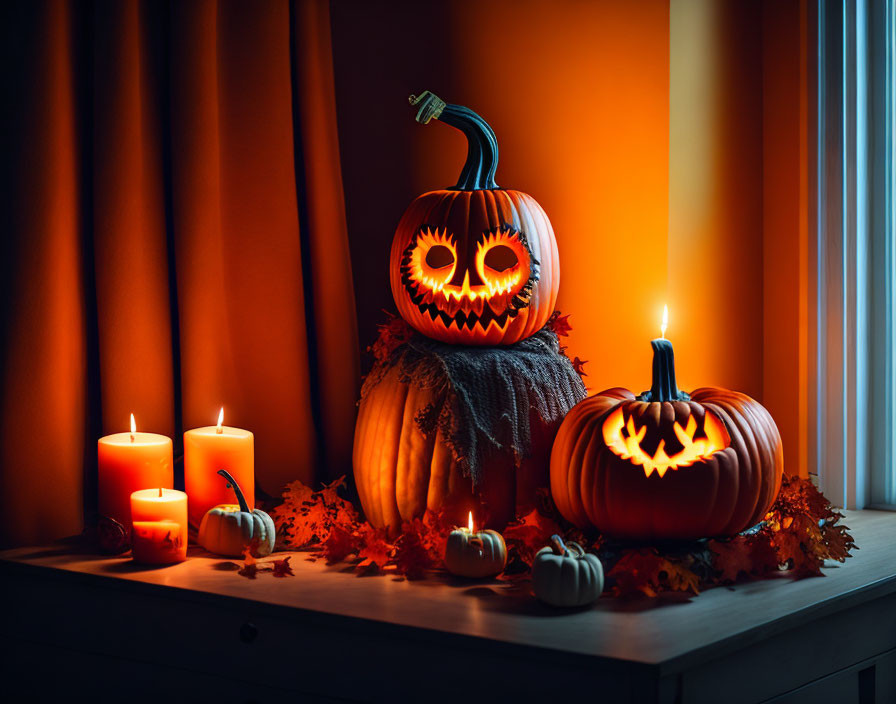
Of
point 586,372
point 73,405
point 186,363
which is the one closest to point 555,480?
point 586,372

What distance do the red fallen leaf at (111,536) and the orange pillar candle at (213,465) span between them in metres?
0.12

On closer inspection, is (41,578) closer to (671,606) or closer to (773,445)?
(671,606)

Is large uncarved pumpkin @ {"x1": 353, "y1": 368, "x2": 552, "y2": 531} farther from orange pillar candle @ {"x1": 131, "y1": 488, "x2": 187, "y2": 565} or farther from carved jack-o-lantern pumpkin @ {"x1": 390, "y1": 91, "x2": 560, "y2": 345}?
orange pillar candle @ {"x1": 131, "y1": 488, "x2": 187, "y2": 565}

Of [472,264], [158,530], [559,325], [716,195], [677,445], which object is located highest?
[716,195]

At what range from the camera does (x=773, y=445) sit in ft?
4.78

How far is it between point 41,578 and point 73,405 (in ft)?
0.97

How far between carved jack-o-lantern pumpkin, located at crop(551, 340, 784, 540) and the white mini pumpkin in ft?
0.44

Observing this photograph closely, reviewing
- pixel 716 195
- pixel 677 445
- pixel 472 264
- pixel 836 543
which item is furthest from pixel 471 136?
pixel 836 543

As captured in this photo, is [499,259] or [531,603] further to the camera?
[499,259]

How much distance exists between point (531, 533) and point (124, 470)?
652 millimetres

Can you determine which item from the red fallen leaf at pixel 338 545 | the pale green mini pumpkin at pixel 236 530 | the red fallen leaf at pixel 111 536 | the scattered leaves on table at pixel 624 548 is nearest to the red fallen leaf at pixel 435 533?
the scattered leaves on table at pixel 624 548

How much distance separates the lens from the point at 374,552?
4.86 feet

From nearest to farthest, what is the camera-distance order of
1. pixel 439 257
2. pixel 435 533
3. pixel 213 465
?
1. pixel 435 533
2. pixel 213 465
3. pixel 439 257

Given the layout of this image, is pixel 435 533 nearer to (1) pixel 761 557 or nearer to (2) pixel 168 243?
(1) pixel 761 557
